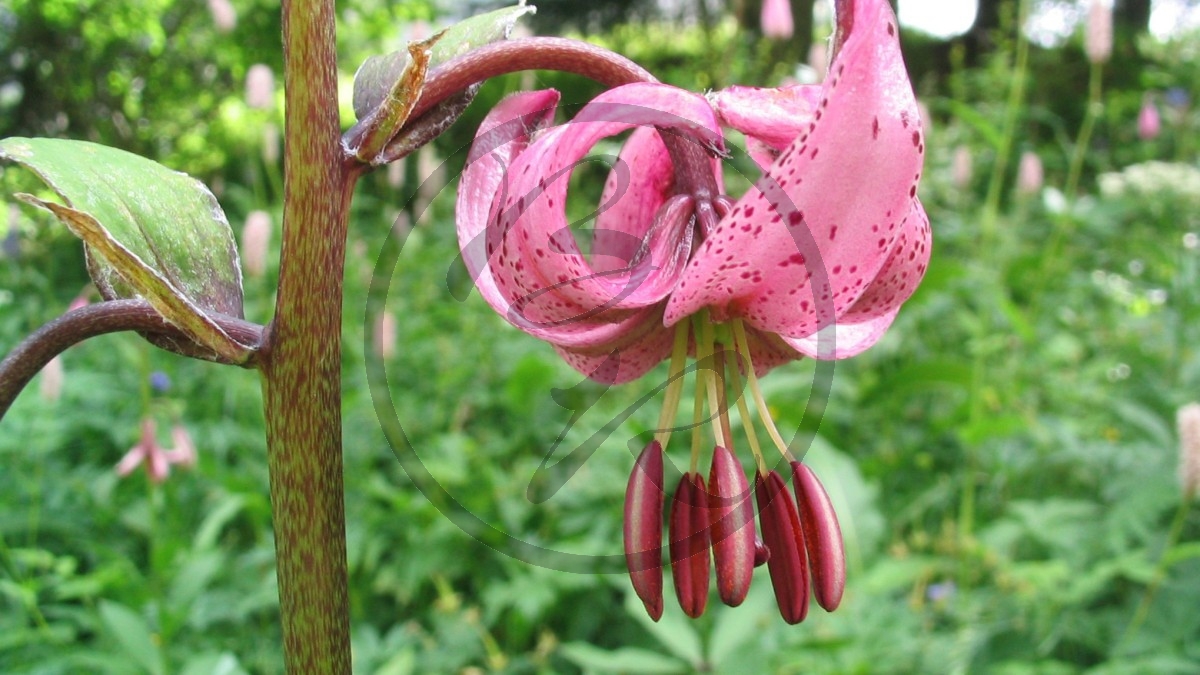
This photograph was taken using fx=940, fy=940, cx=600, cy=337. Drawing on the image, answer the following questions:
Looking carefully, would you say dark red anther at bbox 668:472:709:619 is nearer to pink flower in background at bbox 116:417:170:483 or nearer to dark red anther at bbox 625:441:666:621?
dark red anther at bbox 625:441:666:621

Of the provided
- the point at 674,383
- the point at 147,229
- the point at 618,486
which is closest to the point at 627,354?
the point at 674,383

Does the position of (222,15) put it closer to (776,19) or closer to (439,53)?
(776,19)

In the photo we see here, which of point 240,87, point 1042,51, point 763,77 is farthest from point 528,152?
point 1042,51

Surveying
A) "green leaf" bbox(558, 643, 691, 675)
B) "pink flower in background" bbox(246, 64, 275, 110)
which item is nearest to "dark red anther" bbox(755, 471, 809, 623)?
"green leaf" bbox(558, 643, 691, 675)

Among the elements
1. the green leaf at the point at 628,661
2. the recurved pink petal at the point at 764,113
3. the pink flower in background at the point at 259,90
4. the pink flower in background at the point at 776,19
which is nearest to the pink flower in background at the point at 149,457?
the green leaf at the point at 628,661

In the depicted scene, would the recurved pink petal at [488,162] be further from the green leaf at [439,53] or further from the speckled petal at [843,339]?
the speckled petal at [843,339]

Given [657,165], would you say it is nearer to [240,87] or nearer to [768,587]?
[768,587]
